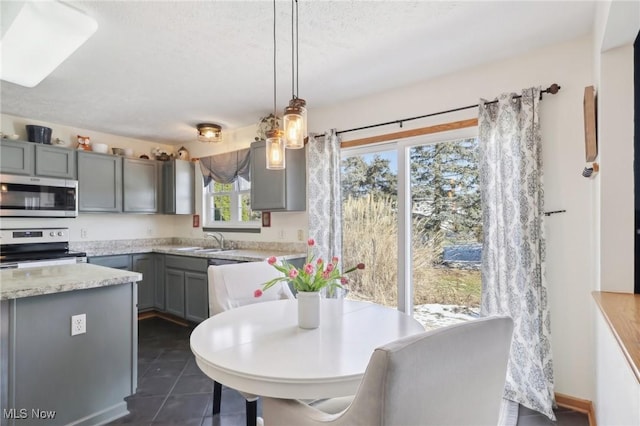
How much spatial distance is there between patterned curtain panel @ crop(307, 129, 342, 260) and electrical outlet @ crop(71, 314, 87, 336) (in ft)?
6.20

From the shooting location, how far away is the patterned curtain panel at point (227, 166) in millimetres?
4113

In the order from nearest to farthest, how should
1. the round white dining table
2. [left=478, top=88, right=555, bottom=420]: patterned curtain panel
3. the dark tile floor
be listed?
the round white dining table
the dark tile floor
[left=478, top=88, right=555, bottom=420]: patterned curtain panel

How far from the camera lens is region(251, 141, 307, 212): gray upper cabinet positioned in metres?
3.46

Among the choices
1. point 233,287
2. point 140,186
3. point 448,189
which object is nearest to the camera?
point 233,287

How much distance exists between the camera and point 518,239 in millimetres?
2273

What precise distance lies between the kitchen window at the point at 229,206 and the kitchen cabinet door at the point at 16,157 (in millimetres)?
1893

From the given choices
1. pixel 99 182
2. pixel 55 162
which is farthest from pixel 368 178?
pixel 55 162

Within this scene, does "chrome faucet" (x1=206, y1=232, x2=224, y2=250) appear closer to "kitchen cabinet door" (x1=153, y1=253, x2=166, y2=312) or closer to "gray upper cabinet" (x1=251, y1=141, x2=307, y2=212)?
"kitchen cabinet door" (x1=153, y1=253, x2=166, y2=312)

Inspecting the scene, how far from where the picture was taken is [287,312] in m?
1.84

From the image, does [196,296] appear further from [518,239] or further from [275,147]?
[518,239]

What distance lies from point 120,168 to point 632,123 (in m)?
4.80

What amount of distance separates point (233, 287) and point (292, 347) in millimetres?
933

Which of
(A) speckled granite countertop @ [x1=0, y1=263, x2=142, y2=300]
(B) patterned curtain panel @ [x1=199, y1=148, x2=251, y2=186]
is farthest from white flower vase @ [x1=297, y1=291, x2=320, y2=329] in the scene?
(B) patterned curtain panel @ [x1=199, y1=148, x2=251, y2=186]

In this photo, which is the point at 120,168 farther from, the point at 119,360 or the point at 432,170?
the point at 432,170
